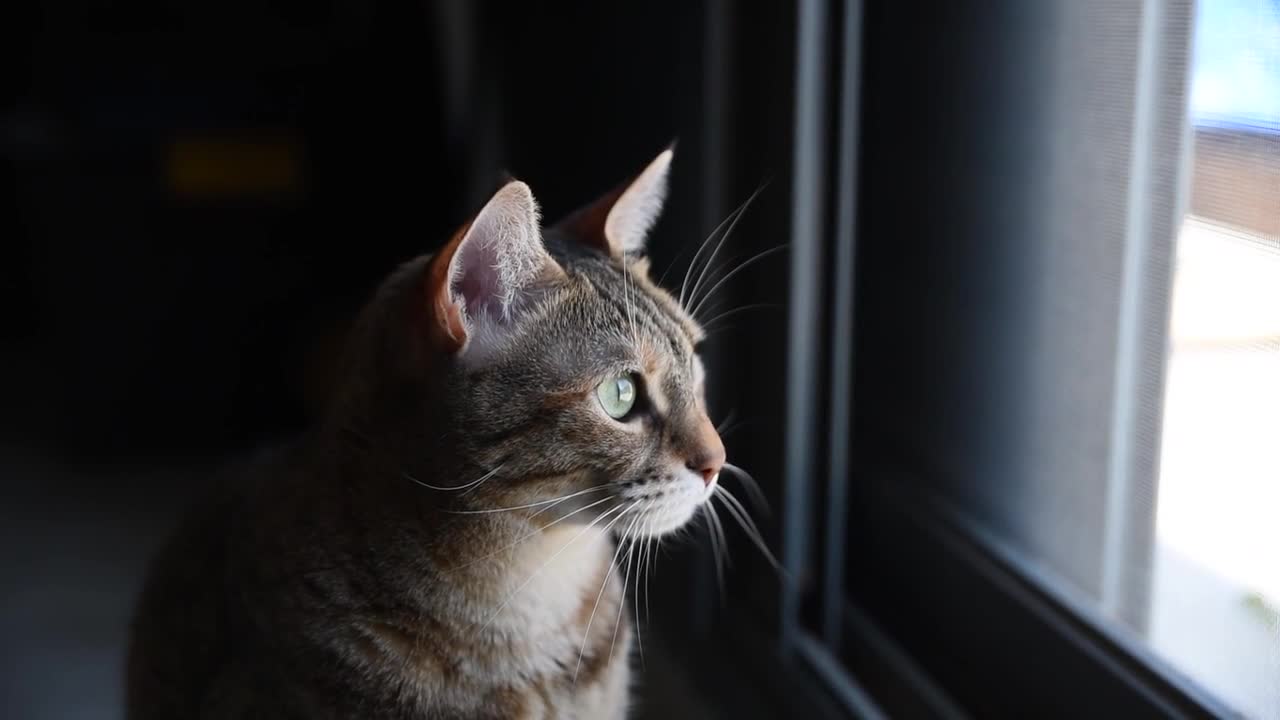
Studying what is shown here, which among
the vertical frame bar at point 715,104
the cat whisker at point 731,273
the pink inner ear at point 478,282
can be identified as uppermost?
the vertical frame bar at point 715,104

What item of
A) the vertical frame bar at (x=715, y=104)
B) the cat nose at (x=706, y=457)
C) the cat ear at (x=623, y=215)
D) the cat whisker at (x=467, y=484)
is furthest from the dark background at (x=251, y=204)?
the cat whisker at (x=467, y=484)

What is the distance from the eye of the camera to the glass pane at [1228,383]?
707mm

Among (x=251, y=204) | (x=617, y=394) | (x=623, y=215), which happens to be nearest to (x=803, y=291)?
(x=623, y=215)

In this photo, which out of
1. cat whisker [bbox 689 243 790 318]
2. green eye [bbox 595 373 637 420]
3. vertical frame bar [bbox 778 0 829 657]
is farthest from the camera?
vertical frame bar [bbox 778 0 829 657]

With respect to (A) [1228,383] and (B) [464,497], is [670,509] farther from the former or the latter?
(A) [1228,383]

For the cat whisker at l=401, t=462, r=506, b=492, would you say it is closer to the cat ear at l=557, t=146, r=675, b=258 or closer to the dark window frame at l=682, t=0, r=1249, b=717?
the cat ear at l=557, t=146, r=675, b=258

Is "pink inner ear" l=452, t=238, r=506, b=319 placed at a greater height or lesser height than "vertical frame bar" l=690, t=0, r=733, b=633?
lesser

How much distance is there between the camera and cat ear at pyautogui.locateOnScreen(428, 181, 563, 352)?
0.65m

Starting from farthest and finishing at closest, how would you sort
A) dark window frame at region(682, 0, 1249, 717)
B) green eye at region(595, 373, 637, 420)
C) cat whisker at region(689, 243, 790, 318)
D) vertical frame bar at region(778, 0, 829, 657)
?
vertical frame bar at region(778, 0, 829, 657)
dark window frame at region(682, 0, 1249, 717)
cat whisker at region(689, 243, 790, 318)
green eye at region(595, 373, 637, 420)

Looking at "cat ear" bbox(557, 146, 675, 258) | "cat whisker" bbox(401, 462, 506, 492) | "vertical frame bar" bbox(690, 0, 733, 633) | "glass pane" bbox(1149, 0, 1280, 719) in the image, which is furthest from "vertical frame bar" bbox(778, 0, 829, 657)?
"cat whisker" bbox(401, 462, 506, 492)

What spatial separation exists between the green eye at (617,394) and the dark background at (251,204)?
43cm

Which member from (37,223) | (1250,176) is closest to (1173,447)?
(1250,176)

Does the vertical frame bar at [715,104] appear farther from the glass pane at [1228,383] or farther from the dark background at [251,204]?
the glass pane at [1228,383]

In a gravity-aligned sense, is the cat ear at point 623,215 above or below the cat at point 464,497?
above
